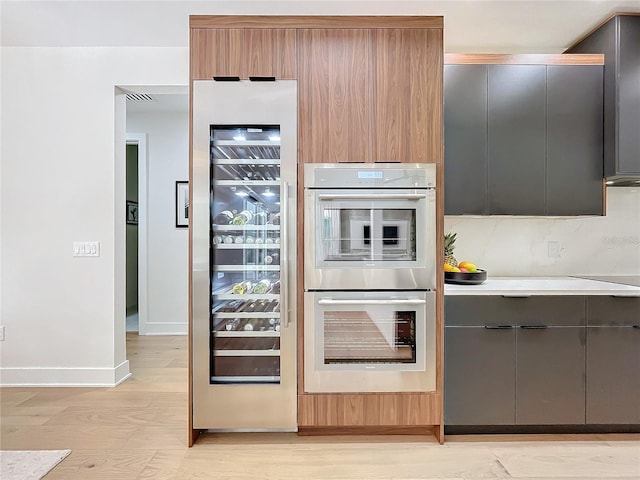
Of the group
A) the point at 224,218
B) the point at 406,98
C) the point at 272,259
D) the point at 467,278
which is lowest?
the point at 467,278

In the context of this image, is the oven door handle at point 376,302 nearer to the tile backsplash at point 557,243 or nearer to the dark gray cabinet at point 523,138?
the dark gray cabinet at point 523,138

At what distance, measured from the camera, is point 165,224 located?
4844 mm

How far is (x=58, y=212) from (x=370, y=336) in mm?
2706

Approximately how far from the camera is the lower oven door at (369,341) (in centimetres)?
226

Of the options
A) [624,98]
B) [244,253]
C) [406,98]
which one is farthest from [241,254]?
[624,98]

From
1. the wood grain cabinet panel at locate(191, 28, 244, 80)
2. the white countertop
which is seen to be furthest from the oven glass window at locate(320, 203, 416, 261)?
the wood grain cabinet panel at locate(191, 28, 244, 80)

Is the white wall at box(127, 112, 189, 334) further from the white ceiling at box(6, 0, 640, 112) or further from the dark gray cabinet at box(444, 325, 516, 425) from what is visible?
the dark gray cabinet at box(444, 325, 516, 425)

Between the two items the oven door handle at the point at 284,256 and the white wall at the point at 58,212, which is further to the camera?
the white wall at the point at 58,212

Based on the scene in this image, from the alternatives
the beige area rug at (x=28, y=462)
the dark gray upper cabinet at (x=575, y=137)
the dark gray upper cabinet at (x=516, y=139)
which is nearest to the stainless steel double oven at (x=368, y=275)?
the dark gray upper cabinet at (x=516, y=139)

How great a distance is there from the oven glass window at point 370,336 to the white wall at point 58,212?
1.98 meters

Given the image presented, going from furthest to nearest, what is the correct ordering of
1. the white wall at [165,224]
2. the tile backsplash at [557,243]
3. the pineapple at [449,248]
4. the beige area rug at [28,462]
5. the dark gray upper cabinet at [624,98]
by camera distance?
the white wall at [165,224]
the tile backsplash at [557,243]
the pineapple at [449,248]
the dark gray upper cabinet at [624,98]
the beige area rug at [28,462]

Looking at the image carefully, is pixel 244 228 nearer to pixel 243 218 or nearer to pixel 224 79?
pixel 243 218

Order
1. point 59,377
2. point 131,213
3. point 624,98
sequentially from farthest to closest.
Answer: point 131,213, point 59,377, point 624,98

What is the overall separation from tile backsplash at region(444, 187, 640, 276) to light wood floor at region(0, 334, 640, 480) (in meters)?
1.18
